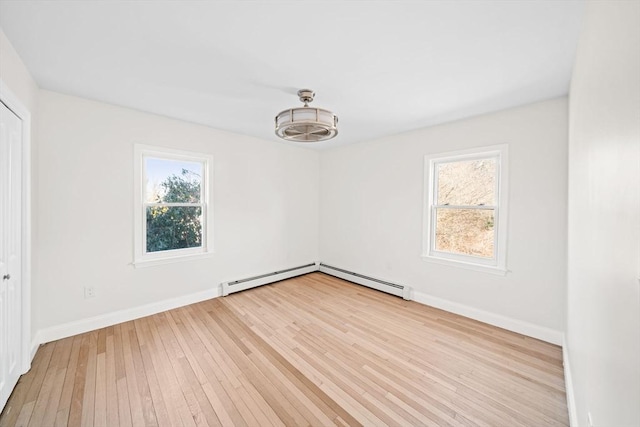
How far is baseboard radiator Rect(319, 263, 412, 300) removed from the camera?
379 centimetres

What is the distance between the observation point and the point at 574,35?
1.65 metres

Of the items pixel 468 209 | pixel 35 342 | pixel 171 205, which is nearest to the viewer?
pixel 35 342

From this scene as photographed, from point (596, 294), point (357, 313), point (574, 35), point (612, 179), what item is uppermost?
point (574, 35)

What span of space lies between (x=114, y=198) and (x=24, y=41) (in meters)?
1.58

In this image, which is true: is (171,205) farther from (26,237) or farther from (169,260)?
(26,237)

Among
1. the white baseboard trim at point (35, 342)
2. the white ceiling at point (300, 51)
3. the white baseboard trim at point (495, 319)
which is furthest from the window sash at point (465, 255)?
the white baseboard trim at point (35, 342)

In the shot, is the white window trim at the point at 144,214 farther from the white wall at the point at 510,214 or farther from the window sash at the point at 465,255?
the window sash at the point at 465,255

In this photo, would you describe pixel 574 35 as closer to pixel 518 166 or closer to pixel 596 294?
pixel 518 166

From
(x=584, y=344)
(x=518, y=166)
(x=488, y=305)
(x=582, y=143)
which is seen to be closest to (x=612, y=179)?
(x=582, y=143)

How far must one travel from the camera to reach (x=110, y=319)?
115 inches

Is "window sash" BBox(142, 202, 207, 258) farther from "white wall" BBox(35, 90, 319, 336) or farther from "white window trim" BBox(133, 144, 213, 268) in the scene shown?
"white wall" BBox(35, 90, 319, 336)

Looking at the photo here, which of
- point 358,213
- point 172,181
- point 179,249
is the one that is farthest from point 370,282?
point 172,181

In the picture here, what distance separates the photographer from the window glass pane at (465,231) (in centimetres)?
316

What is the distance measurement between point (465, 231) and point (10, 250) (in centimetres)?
443
